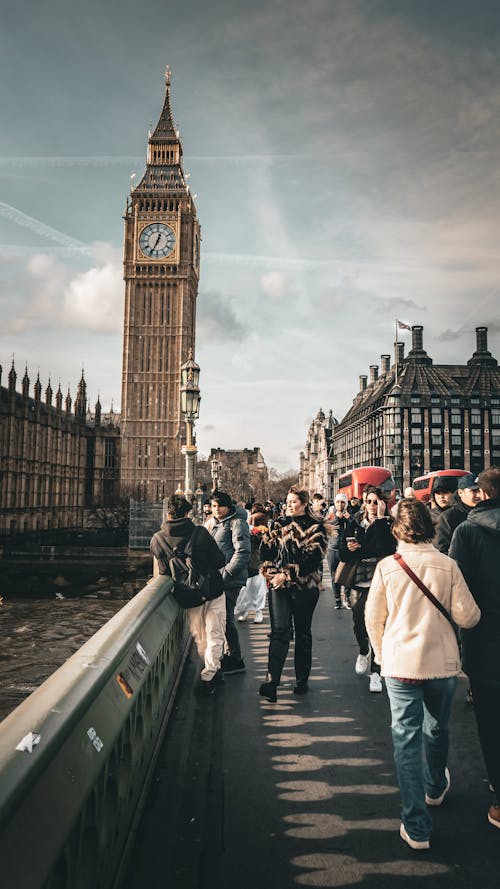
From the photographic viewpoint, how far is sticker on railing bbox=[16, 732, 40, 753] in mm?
2061

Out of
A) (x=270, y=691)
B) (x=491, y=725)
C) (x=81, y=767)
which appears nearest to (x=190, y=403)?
(x=270, y=691)

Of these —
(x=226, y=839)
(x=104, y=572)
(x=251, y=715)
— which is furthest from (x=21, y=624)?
(x=226, y=839)

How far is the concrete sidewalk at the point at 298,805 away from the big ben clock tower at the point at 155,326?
3035 inches

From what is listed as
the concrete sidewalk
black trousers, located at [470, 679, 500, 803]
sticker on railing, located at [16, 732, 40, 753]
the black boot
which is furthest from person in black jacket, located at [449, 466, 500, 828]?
sticker on railing, located at [16, 732, 40, 753]

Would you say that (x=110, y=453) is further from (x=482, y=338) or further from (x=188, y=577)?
(x=188, y=577)

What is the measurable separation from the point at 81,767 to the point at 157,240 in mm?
86908

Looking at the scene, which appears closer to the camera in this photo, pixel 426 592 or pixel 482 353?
pixel 426 592

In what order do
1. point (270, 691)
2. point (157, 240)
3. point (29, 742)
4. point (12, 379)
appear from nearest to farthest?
point (29, 742) < point (270, 691) < point (12, 379) < point (157, 240)

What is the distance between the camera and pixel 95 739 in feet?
8.64

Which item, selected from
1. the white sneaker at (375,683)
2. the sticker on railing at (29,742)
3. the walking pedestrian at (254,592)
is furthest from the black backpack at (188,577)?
the walking pedestrian at (254,592)

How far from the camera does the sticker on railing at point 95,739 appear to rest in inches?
102

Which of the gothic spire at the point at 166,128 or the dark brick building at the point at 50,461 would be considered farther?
the gothic spire at the point at 166,128

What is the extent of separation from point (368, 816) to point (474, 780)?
3.21 feet

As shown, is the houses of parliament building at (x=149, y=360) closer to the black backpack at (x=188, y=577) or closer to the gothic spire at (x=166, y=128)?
the gothic spire at (x=166, y=128)
